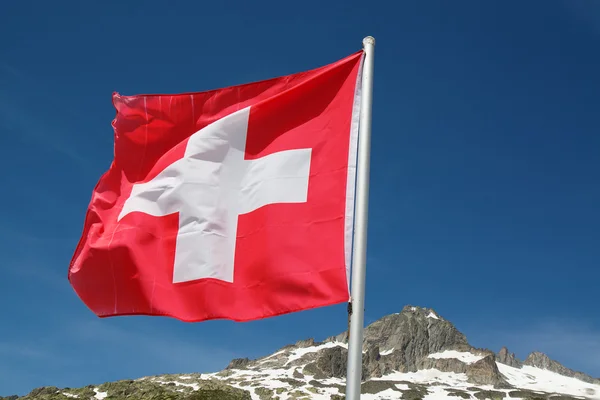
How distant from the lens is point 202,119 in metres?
10.9

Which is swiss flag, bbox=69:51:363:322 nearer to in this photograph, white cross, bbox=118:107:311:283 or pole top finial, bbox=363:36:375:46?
white cross, bbox=118:107:311:283

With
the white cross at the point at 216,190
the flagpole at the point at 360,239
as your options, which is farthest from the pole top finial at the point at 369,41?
the white cross at the point at 216,190

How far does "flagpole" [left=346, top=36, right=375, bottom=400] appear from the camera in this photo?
7430mm

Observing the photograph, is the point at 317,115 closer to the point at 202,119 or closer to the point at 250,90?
the point at 250,90

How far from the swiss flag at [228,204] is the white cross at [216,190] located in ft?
0.06

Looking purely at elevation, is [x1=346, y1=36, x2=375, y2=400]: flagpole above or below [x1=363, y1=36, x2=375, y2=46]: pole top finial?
below

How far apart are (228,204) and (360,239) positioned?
9.56ft

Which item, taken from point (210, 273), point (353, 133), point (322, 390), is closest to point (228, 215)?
point (210, 273)

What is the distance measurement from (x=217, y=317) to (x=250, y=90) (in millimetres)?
3842

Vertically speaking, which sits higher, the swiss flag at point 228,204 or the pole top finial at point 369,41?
the pole top finial at point 369,41

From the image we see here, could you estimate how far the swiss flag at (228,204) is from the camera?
9.13 meters

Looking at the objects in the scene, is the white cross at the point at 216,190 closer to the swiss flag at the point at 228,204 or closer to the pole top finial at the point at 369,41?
the swiss flag at the point at 228,204

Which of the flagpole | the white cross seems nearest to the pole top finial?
the flagpole

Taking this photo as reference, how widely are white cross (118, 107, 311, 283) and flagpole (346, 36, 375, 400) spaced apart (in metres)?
1.21
